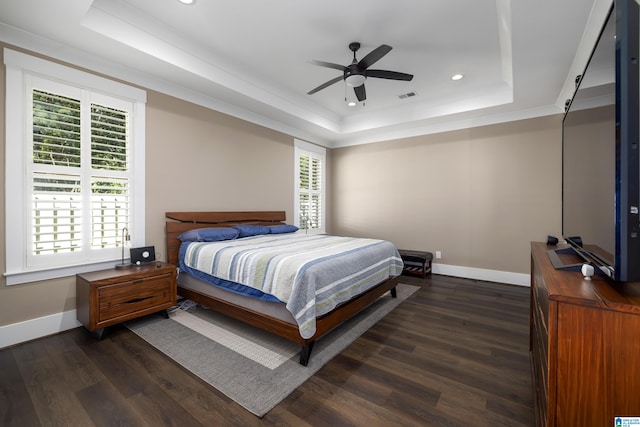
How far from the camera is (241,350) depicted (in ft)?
7.70

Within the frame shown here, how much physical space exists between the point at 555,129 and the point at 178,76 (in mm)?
5159

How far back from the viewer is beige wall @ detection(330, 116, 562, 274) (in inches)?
164

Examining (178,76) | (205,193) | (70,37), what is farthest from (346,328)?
(70,37)

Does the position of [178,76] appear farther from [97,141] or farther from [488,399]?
[488,399]

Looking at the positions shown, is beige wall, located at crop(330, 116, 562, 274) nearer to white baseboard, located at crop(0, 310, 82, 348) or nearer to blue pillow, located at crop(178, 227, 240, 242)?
blue pillow, located at crop(178, 227, 240, 242)

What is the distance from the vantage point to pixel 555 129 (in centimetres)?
406

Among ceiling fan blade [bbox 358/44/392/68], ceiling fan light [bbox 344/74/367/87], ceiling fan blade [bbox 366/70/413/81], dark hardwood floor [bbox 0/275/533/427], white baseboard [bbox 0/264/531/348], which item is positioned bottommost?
dark hardwood floor [bbox 0/275/533/427]

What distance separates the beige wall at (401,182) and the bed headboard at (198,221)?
97 mm

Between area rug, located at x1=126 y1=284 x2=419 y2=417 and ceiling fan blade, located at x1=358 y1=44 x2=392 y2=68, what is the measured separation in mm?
2612

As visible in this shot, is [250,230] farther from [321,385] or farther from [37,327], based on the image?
[321,385]

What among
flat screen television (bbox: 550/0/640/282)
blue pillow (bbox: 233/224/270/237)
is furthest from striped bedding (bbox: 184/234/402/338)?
flat screen television (bbox: 550/0/640/282)

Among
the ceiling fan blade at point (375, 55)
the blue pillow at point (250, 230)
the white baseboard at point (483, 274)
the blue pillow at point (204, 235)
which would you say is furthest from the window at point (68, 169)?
the white baseboard at point (483, 274)

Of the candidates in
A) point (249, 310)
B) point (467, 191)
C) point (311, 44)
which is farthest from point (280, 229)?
point (467, 191)

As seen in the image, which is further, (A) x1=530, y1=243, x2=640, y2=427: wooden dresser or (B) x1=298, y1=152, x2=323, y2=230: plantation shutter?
(B) x1=298, y1=152, x2=323, y2=230: plantation shutter
